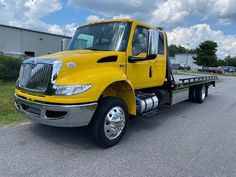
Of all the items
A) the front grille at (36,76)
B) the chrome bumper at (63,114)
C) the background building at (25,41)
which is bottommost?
the chrome bumper at (63,114)

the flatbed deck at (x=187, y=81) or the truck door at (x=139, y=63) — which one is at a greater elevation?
the truck door at (x=139, y=63)

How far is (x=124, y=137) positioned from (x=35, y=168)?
2.01 m

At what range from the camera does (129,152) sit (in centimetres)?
418

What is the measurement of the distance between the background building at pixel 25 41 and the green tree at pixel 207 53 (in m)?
33.2

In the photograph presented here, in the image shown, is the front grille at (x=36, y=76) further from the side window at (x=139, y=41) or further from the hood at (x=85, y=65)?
the side window at (x=139, y=41)

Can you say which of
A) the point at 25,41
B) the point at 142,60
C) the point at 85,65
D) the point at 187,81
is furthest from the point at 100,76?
the point at 25,41

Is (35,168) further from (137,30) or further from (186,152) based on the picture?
(137,30)

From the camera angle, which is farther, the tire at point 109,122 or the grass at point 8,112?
the grass at point 8,112

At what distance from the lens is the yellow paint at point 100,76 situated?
382 cm

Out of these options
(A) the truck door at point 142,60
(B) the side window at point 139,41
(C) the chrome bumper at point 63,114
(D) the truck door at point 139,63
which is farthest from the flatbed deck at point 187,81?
(C) the chrome bumper at point 63,114

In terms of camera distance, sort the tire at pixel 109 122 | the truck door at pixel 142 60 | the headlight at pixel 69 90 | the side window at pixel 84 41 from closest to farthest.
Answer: the headlight at pixel 69 90 → the tire at pixel 109 122 → the truck door at pixel 142 60 → the side window at pixel 84 41

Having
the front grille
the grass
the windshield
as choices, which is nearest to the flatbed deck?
the windshield

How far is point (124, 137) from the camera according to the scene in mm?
4922

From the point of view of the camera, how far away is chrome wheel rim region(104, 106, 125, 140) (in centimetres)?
426
